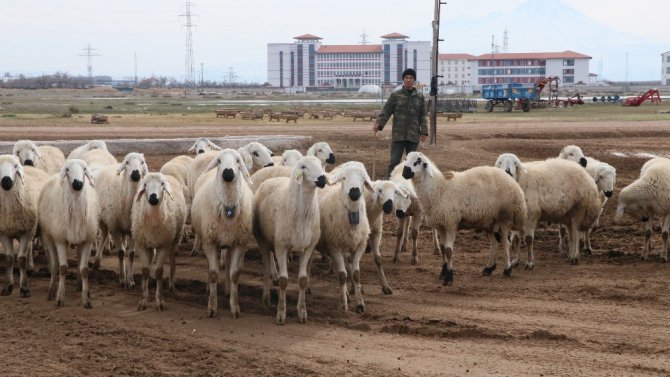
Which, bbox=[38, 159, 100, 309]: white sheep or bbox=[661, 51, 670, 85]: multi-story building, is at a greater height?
bbox=[661, 51, 670, 85]: multi-story building

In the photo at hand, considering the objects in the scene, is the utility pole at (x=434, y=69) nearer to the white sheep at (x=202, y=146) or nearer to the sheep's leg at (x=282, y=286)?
the white sheep at (x=202, y=146)

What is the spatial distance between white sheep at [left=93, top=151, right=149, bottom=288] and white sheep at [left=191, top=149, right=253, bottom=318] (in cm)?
164

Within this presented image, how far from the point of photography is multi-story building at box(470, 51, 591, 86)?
583 ft

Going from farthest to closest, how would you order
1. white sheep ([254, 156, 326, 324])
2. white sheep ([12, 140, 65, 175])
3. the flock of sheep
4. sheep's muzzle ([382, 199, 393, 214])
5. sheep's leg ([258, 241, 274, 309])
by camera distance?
white sheep ([12, 140, 65, 175]) → sheep's muzzle ([382, 199, 393, 214]) → sheep's leg ([258, 241, 274, 309]) → the flock of sheep → white sheep ([254, 156, 326, 324])

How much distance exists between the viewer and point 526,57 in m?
177

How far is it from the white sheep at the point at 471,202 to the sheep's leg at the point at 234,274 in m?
3.50

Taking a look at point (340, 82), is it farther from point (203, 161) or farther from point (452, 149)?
point (203, 161)

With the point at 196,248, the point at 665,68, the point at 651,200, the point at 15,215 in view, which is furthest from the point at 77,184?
the point at 665,68

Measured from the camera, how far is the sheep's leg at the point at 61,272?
40.8 ft

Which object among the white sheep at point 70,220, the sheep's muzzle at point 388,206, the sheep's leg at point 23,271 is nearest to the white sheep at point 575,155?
the sheep's muzzle at point 388,206

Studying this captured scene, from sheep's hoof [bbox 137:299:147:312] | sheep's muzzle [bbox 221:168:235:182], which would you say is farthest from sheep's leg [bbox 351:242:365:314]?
sheep's hoof [bbox 137:299:147:312]

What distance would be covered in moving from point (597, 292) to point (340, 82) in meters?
185

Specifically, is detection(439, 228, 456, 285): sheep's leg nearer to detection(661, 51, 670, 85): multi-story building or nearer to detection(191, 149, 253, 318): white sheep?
detection(191, 149, 253, 318): white sheep

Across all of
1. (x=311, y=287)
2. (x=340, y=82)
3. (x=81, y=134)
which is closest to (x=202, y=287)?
(x=311, y=287)
